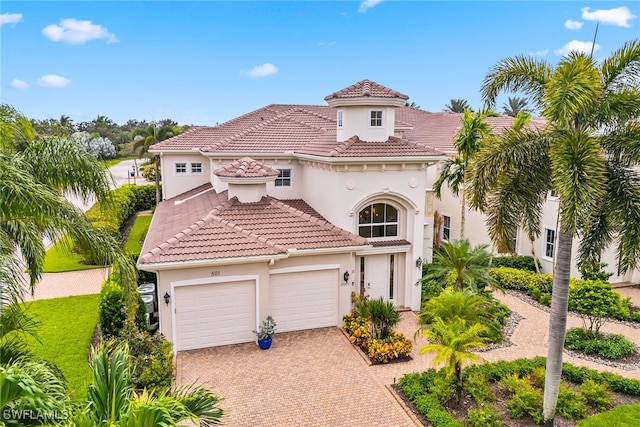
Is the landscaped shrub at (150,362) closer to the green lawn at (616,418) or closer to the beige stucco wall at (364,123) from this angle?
the green lawn at (616,418)

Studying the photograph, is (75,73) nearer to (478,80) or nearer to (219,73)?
(219,73)

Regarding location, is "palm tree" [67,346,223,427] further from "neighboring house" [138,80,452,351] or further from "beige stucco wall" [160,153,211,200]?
"beige stucco wall" [160,153,211,200]

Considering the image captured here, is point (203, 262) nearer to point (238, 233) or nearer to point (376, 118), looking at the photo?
point (238, 233)

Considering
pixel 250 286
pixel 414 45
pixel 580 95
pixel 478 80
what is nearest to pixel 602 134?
pixel 580 95

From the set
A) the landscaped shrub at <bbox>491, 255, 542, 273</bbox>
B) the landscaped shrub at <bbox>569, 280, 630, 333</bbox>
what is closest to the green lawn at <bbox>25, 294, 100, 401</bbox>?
the landscaped shrub at <bbox>569, 280, 630, 333</bbox>

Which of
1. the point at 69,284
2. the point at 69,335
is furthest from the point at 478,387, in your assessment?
the point at 69,284

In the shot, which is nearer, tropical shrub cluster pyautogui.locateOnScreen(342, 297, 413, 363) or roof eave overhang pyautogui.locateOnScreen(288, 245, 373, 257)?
tropical shrub cluster pyautogui.locateOnScreen(342, 297, 413, 363)

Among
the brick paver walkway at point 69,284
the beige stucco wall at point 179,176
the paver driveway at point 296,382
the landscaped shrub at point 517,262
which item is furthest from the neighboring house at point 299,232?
the landscaped shrub at point 517,262
